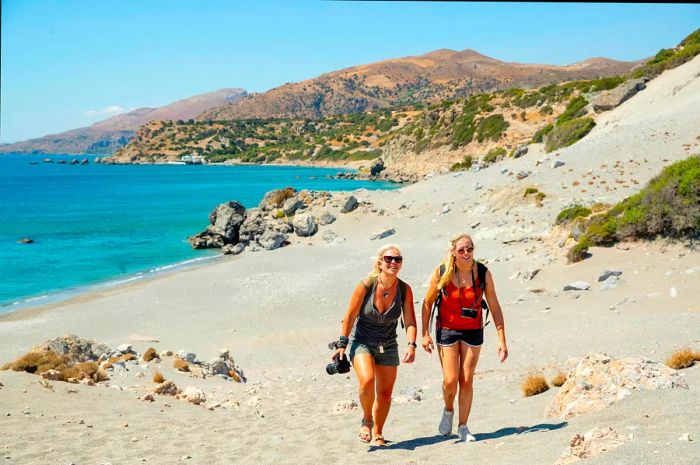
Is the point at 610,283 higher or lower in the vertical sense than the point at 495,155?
lower

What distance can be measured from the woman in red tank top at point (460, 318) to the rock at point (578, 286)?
9.09 meters

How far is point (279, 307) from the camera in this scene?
1903cm

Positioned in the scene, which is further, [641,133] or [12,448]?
[641,133]

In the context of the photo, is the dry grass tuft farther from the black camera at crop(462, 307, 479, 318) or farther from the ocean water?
the ocean water

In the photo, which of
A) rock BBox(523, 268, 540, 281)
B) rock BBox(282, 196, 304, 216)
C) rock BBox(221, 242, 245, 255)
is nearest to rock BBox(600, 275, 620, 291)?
rock BBox(523, 268, 540, 281)

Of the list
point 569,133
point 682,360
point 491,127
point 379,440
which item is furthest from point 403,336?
point 491,127

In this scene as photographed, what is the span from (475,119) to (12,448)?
6999cm

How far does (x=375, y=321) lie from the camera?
6.12 metres

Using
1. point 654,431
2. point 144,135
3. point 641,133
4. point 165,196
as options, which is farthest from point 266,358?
point 144,135

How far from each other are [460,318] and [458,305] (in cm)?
13

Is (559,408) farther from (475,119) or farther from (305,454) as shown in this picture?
(475,119)

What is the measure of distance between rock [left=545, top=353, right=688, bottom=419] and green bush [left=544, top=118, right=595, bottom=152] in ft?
101

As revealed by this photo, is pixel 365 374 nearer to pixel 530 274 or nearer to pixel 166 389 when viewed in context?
pixel 166 389

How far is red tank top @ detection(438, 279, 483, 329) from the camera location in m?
6.16
